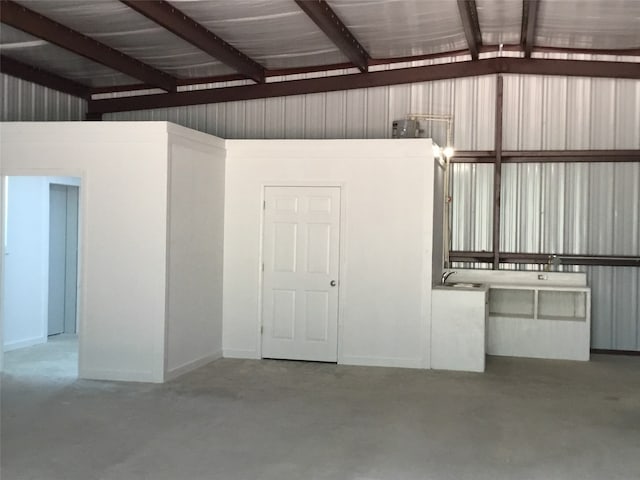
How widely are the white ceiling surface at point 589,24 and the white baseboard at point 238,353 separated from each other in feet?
17.1

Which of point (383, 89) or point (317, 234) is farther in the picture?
point (383, 89)

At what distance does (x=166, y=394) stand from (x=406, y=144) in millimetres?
3866

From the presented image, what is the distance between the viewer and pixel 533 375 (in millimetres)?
7559

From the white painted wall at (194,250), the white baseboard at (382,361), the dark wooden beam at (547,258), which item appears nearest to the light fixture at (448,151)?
the dark wooden beam at (547,258)

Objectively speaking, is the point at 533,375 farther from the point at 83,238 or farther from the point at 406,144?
the point at 83,238

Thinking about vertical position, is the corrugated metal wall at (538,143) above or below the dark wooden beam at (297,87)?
below

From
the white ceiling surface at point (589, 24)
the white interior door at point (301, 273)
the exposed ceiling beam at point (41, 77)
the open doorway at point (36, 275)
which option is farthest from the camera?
the exposed ceiling beam at point (41, 77)

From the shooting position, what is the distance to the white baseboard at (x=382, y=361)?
7832 millimetres

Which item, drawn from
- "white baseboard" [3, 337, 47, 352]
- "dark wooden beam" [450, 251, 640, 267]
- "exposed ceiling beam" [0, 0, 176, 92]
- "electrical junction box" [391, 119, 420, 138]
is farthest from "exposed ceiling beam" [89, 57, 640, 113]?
"white baseboard" [3, 337, 47, 352]

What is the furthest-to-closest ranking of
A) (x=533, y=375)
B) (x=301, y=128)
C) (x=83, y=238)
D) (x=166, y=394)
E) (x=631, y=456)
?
(x=301, y=128), (x=533, y=375), (x=83, y=238), (x=166, y=394), (x=631, y=456)

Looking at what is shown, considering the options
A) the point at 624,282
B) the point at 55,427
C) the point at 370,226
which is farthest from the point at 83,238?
the point at 624,282

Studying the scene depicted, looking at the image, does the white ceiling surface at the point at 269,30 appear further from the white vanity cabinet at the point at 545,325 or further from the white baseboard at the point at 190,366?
the white vanity cabinet at the point at 545,325

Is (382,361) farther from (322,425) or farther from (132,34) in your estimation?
(132,34)

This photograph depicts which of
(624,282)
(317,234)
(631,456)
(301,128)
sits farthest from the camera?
(301,128)
